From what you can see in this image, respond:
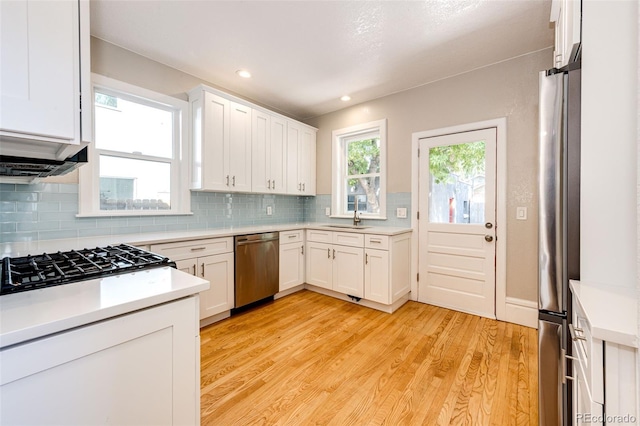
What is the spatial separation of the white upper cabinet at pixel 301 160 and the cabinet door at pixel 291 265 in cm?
89

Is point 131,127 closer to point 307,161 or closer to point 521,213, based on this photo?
point 307,161

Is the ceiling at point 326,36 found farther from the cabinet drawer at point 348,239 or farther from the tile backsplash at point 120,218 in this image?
the cabinet drawer at point 348,239

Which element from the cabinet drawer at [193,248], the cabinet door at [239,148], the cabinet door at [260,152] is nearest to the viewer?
the cabinet drawer at [193,248]

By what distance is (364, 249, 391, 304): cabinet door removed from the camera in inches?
116

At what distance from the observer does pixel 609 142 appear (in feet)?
3.35

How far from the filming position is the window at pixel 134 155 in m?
2.41

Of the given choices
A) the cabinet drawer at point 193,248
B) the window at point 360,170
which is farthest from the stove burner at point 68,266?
the window at point 360,170

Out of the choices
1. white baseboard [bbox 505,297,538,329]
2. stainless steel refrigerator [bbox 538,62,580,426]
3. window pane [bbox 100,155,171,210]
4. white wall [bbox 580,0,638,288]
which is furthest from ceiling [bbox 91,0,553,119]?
white baseboard [bbox 505,297,538,329]

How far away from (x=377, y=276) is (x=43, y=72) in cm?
290

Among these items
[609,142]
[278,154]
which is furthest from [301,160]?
[609,142]

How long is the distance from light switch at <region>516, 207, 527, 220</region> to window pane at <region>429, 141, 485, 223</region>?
31cm

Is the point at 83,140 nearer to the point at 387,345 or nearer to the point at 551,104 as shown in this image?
the point at 551,104

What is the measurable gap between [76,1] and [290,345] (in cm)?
241

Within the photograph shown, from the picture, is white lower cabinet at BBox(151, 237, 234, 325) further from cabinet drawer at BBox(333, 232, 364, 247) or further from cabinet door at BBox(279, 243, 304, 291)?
cabinet drawer at BBox(333, 232, 364, 247)
